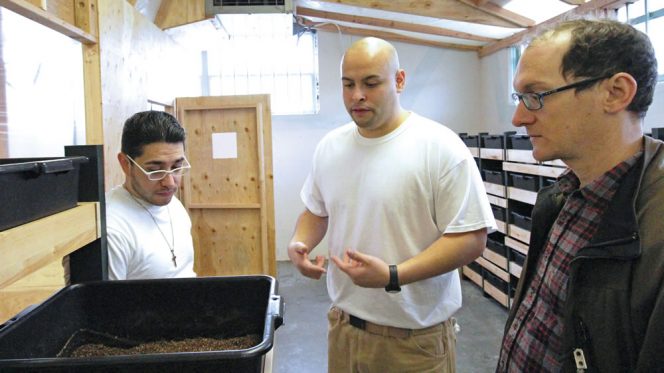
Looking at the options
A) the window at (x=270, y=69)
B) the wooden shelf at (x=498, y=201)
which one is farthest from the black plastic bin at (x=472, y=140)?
the window at (x=270, y=69)

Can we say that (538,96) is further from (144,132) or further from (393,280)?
(144,132)

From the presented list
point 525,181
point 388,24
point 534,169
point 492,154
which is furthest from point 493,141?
point 388,24

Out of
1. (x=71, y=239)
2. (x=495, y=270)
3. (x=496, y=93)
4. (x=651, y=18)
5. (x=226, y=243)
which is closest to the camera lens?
(x=71, y=239)

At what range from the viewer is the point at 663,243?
0.86 meters

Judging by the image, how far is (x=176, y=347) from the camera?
101 centimetres

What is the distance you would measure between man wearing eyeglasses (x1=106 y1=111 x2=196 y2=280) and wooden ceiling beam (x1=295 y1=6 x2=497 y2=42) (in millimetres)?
3757

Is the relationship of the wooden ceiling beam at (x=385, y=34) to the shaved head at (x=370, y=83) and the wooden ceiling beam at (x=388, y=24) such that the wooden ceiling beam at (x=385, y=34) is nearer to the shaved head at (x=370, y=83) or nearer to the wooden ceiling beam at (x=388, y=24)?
the wooden ceiling beam at (x=388, y=24)

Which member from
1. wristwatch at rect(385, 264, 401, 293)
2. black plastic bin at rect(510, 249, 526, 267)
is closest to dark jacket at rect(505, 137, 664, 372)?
wristwatch at rect(385, 264, 401, 293)

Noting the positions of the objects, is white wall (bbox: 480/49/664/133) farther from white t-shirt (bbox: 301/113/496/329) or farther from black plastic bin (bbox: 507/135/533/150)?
white t-shirt (bbox: 301/113/496/329)

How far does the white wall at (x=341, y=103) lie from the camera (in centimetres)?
581

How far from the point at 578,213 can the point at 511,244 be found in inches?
118

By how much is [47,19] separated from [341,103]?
12.8ft

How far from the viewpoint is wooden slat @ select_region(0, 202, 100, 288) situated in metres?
0.73

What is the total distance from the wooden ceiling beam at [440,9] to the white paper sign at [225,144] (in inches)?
58.5
